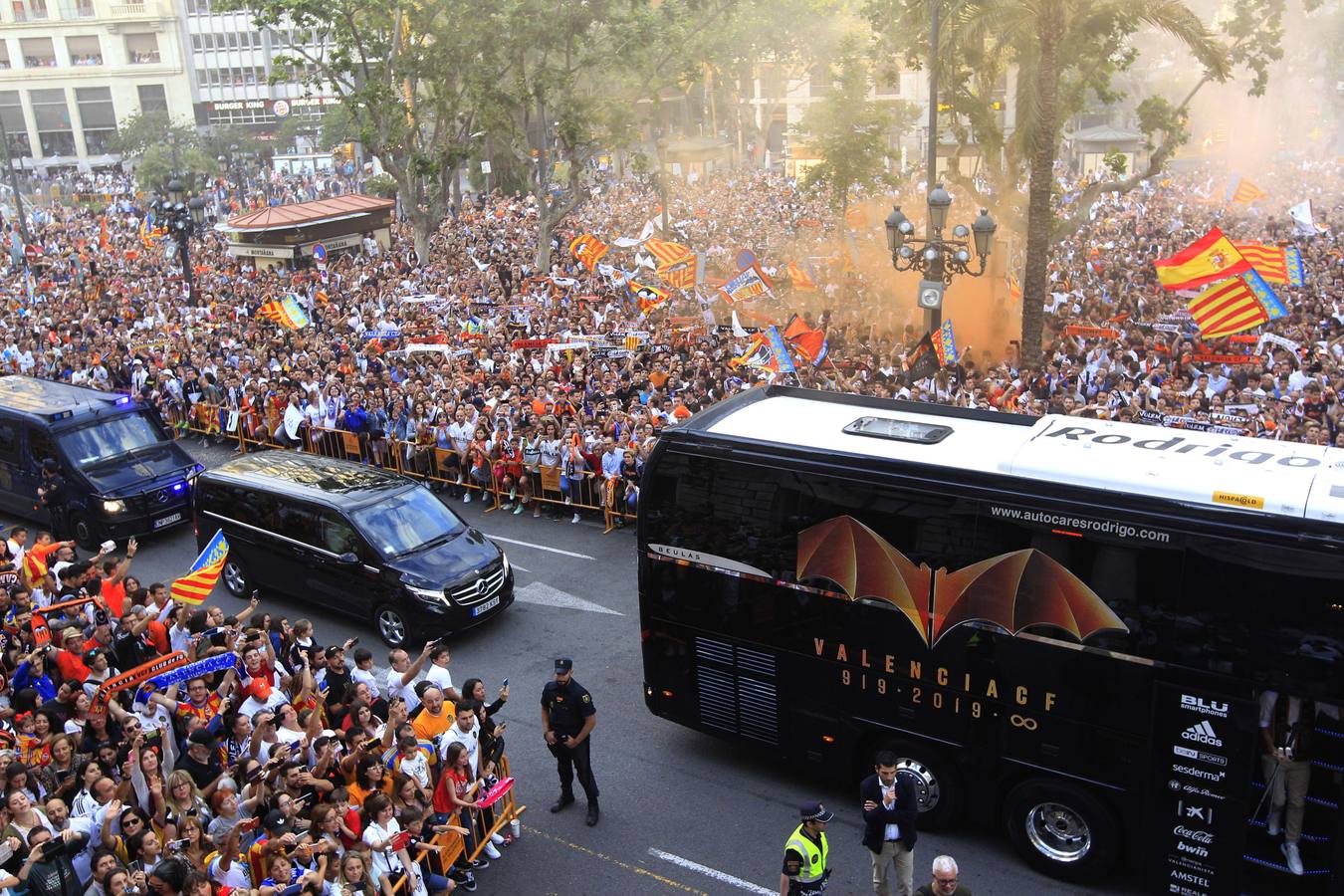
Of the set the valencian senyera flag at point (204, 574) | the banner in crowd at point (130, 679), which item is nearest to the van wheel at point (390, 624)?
the valencian senyera flag at point (204, 574)

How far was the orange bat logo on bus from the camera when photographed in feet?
25.5

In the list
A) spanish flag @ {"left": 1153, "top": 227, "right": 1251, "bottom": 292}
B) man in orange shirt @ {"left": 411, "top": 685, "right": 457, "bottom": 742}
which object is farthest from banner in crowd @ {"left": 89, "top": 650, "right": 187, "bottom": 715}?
spanish flag @ {"left": 1153, "top": 227, "right": 1251, "bottom": 292}

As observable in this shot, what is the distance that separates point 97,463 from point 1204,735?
1570cm

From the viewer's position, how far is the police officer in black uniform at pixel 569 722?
906cm

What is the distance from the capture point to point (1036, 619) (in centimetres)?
791

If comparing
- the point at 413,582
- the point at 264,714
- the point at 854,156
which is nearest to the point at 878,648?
the point at 264,714

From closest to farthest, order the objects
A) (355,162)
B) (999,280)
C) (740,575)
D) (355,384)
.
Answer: (740,575), (355,384), (999,280), (355,162)

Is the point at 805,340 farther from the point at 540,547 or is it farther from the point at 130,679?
the point at 130,679

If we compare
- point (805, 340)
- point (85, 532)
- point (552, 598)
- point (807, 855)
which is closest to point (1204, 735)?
point (807, 855)

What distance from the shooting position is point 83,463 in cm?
1672

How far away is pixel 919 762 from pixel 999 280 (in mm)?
22707

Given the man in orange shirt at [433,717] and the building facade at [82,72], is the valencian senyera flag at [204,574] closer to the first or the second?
the man in orange shirt at [433,717]

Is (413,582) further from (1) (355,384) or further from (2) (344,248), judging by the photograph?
(2) (344,248)

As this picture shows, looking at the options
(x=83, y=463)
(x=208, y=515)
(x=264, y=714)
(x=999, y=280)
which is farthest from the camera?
(x=999, y=280)
